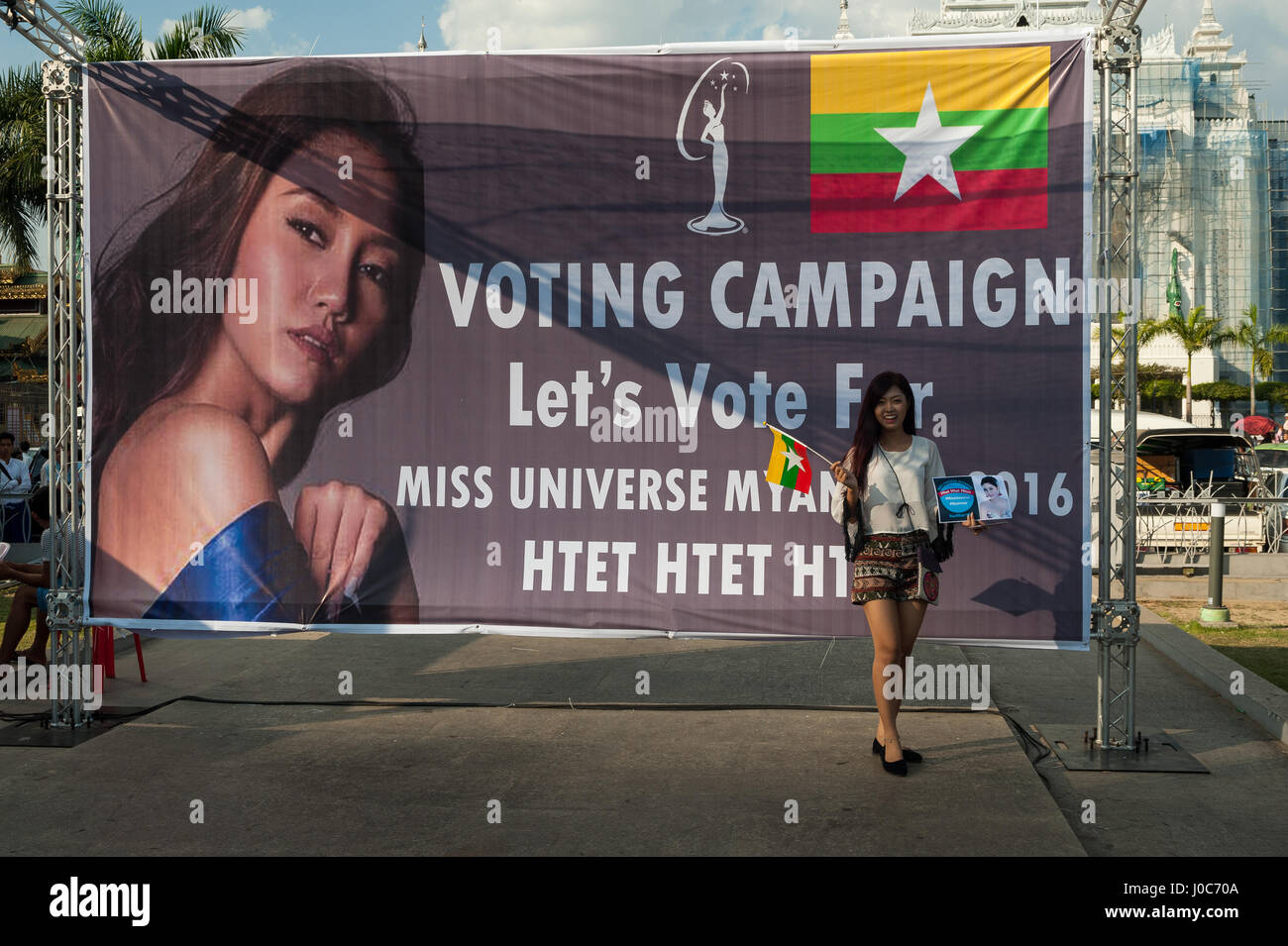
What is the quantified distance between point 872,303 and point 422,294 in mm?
2596

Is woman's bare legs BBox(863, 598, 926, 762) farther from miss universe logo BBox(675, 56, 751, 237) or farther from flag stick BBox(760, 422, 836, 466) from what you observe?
miss universe logo BBox(675, 56, 751, 237)

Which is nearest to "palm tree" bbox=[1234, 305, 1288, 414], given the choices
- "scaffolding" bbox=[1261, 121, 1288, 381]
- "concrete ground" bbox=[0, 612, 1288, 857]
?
"scaffolding" bbox=[1261, 121, 1288, 381]

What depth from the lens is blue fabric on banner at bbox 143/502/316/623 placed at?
716cm

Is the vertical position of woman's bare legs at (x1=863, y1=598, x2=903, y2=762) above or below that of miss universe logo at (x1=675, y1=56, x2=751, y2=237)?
below

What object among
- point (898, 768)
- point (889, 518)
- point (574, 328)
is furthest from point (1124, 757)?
point (574, 328)

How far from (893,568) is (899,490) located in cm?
40

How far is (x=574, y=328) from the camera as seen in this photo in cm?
693

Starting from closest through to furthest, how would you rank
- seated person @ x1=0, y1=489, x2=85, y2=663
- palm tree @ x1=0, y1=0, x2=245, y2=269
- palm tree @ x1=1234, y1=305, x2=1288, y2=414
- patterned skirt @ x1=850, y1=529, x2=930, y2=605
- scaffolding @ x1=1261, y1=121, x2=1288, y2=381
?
patterned skirt @ x1=850, y1=529, x2=930, y2=605 → seated person @ x1=0, y1=489, x2=85, y2=663 → palm tree @ x1=0, y1=0, x2=245, y2=269 → palm tree @ x1=1234, y1=305, x2=1288, y2=414 → scaffolding @ x1=1261, y1=121, x2=1288, y2=381

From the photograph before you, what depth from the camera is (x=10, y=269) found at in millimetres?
47312

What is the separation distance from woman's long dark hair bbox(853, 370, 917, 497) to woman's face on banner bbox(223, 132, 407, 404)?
9.26ft

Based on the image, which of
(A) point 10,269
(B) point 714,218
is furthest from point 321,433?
(A) point 10,269

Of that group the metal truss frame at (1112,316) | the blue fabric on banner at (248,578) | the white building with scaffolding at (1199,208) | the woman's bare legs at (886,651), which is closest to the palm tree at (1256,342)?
the white building with scaffolding at (1199,208)

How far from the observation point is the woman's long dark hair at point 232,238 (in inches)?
276
